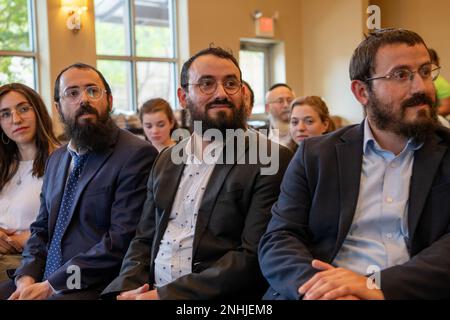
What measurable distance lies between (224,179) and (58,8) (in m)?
5.07

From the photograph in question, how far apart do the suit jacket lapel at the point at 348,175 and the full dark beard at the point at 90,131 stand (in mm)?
1161

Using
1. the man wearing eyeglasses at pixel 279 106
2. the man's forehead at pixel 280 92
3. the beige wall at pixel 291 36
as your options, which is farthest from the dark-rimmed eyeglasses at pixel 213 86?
the beige wall at pixel 291 36

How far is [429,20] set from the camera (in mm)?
7523

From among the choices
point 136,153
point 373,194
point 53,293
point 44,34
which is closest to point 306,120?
point 136,153

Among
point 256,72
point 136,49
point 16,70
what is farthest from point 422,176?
point 256,72

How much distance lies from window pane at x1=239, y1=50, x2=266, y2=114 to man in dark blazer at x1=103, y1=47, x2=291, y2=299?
20.3 feet

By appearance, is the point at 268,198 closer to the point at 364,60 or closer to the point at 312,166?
the point at 312,166

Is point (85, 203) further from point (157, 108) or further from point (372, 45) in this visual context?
point (157, 108)

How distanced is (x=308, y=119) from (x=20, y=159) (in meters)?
1.86

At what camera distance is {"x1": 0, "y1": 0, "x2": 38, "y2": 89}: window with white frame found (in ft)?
19.9

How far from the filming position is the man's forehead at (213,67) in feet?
6.99

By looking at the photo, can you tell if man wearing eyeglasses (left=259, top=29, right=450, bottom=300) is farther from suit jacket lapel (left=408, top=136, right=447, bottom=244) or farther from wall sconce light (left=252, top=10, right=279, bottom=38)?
wall sconce light (left=252, top=10, right=279, bottom=38)

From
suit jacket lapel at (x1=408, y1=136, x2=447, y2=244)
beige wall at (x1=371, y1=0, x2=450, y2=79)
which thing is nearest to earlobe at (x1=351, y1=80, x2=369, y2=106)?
suit jacket lapel at (x1=408, y1=136, x2=447, y2=244)

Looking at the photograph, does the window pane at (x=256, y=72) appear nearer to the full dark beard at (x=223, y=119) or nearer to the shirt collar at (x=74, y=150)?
the shirt collar at (x=74, y=150)
